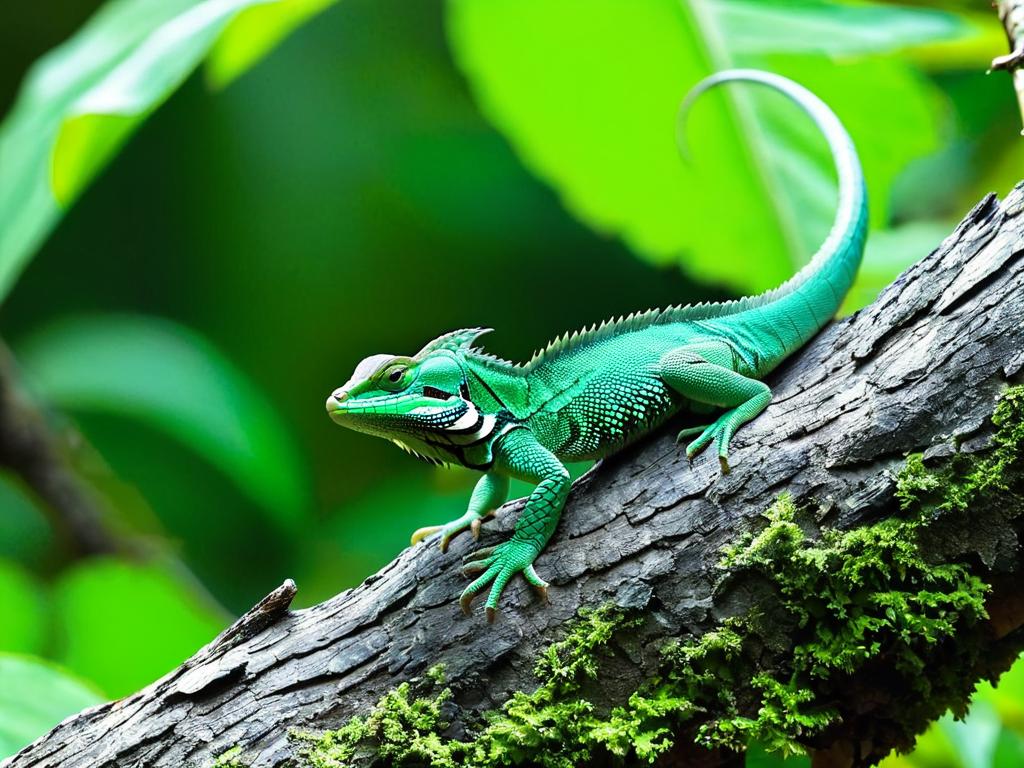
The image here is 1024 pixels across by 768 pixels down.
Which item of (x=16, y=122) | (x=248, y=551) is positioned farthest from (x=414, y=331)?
(x=16, y=122)

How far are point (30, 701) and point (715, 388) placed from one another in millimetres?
→ 2225

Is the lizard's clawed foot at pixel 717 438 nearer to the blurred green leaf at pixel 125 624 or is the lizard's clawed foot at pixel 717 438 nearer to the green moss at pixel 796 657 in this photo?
the green moss at pixel 796 657

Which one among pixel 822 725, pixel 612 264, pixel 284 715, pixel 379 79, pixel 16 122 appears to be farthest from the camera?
pixel 379 79

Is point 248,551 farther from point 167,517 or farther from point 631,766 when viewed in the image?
point 631,766

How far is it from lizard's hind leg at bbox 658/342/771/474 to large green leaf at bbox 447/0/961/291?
1.17 m

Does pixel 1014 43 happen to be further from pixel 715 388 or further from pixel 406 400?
pixel 406 400

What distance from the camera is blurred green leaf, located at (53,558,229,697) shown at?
14.5 feet

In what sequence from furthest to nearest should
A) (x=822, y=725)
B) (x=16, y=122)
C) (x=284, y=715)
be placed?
(x=16, y=122) → (x=284, y=715) → (x=822, y=725)

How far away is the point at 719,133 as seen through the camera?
3.47m

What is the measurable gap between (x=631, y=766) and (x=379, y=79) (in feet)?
15.9

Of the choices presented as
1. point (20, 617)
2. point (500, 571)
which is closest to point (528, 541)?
point (500, 571)

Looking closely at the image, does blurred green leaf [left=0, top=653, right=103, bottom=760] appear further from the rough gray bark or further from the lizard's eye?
the lizard's eye

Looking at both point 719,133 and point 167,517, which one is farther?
point 167,517

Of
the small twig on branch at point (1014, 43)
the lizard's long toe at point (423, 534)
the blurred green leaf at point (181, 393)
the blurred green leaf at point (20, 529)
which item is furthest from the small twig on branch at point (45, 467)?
the small twig on branch at point (1014, 43)
